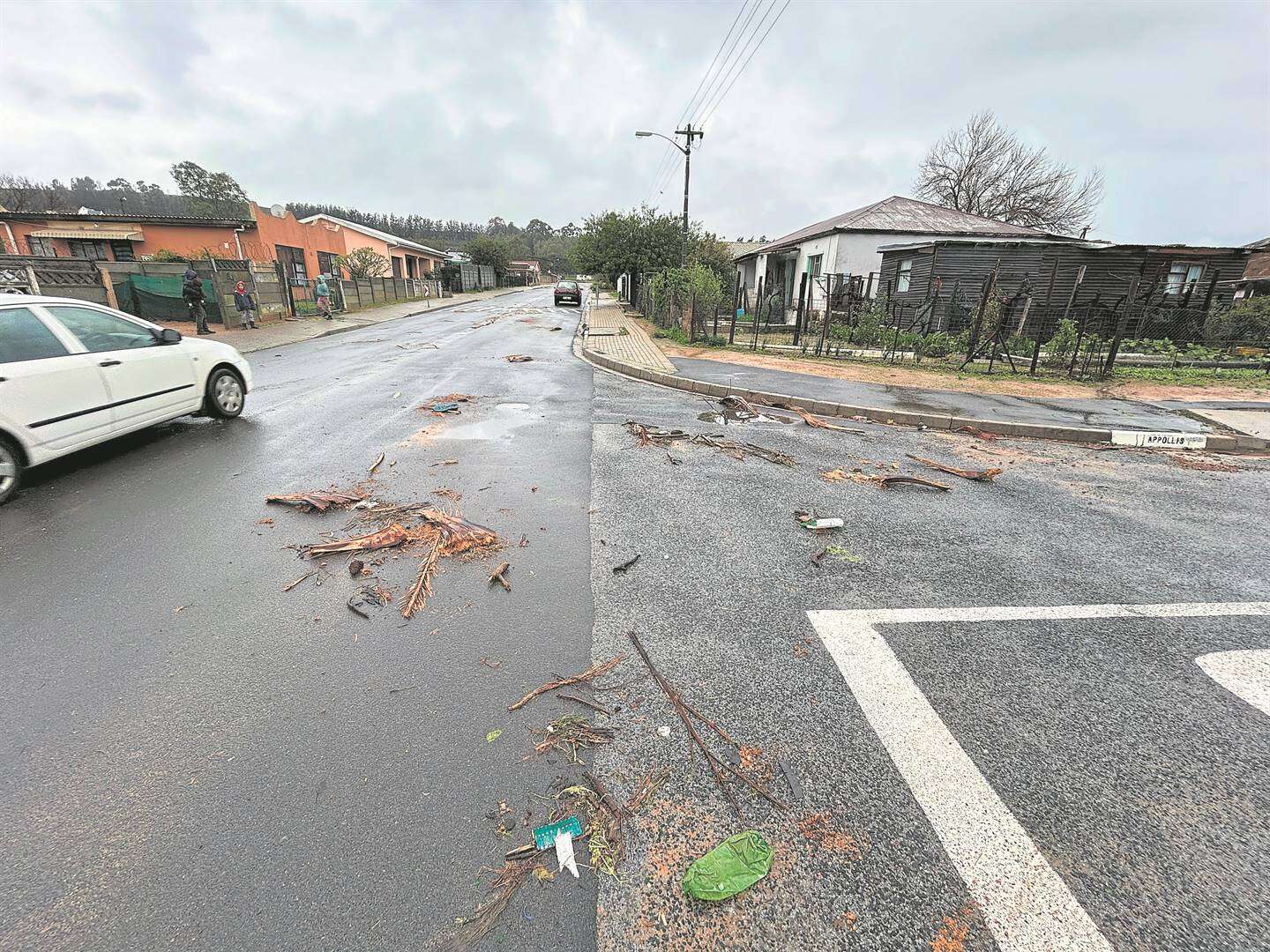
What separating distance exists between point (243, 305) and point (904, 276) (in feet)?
79.3

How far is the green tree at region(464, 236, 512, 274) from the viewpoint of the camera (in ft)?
216

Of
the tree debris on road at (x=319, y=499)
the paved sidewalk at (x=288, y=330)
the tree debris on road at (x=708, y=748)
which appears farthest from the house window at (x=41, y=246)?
the tree debris on road at (x=708, y=748)

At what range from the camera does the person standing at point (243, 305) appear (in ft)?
58.9

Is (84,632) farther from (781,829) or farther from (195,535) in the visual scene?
(781,829)

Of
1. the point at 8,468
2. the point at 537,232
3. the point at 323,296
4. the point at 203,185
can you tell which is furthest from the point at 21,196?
the point at 537,232

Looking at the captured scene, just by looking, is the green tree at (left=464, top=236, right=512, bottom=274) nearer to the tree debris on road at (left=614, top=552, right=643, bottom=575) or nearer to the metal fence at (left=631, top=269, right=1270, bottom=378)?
the metal fence at (left=631, top=269, right=1270, bottom=378)

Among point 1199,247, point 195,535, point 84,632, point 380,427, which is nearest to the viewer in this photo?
point 84,632

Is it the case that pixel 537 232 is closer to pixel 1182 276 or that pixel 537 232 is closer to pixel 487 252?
pixel 487 252

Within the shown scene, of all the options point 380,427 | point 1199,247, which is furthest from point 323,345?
point 1199,247

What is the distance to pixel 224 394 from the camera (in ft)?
24.3

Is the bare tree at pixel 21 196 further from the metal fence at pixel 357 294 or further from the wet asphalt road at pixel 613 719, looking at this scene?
the wet asphalt road at pixel 613 719

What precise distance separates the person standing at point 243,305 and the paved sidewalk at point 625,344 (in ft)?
37.2

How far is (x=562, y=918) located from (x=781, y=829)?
847 millimetres

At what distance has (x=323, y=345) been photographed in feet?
53.7
